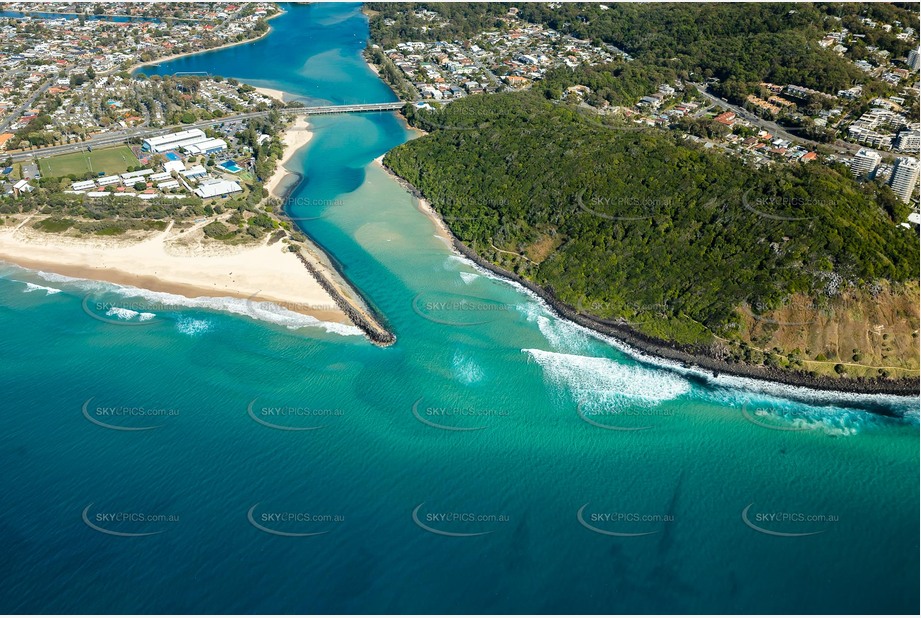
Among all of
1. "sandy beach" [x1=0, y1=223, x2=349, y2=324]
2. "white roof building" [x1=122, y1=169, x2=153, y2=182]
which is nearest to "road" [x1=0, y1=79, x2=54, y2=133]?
"white roof building" [x1=122, y1=169, x2=153, y2=182]

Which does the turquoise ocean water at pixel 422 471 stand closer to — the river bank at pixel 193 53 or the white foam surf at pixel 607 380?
the white foam surf at pixel 607 380

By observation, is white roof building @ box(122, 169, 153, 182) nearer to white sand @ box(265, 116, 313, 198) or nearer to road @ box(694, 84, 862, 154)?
white sand @ box(265, 116, 313, 198)

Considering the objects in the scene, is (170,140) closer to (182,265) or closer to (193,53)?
(182,265)

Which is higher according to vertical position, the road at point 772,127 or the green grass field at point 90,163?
the road at point 772,127

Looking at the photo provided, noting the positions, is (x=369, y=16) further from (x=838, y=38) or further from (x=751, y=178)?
(x=751, y=178)

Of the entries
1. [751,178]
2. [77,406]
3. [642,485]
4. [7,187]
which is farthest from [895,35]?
[7,187]

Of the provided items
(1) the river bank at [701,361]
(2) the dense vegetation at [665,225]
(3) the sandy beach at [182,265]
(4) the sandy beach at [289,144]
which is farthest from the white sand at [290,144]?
(1) the river bank at [701,361]
